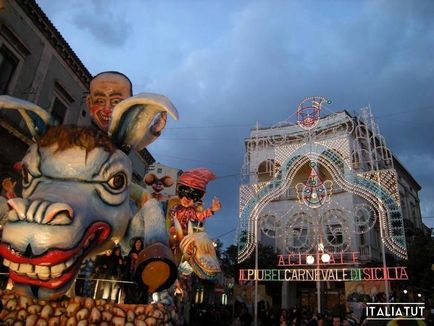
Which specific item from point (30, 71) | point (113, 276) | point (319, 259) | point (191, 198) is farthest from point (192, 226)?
point (319, 259)

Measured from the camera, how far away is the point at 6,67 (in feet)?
42.0

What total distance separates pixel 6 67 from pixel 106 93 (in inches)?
448

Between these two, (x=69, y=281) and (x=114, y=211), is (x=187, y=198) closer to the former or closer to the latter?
(x=114, y=211)

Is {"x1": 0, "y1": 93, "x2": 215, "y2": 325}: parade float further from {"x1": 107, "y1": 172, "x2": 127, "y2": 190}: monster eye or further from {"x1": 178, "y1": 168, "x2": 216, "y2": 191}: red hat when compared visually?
{"x1": 178, "y1": 168, "x2": 216, "y2": 191}: red hat

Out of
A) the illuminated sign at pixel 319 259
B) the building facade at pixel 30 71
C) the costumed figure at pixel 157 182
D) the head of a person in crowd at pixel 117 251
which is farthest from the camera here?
the illuminated sign at pixel 319 259

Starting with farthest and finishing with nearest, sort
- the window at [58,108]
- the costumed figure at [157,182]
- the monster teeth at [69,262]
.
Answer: the window at [58,108] → the costumed figure at [157,182] → the monster teeth at [69,262]

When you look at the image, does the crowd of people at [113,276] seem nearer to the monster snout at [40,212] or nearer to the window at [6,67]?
the monster snout at [40,212]

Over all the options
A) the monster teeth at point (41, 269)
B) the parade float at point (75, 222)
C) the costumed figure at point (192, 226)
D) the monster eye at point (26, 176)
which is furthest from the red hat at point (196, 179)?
the monster teeth at point (41, 269)

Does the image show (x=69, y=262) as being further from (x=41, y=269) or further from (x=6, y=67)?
(x=6, y=67)

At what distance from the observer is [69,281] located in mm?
2117

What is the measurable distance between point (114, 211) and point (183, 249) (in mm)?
1777

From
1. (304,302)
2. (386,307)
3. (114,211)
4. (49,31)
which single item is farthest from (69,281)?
(304,302)

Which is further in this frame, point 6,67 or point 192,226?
point 6,67

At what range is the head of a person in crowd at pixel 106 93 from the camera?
3658 millimetres
